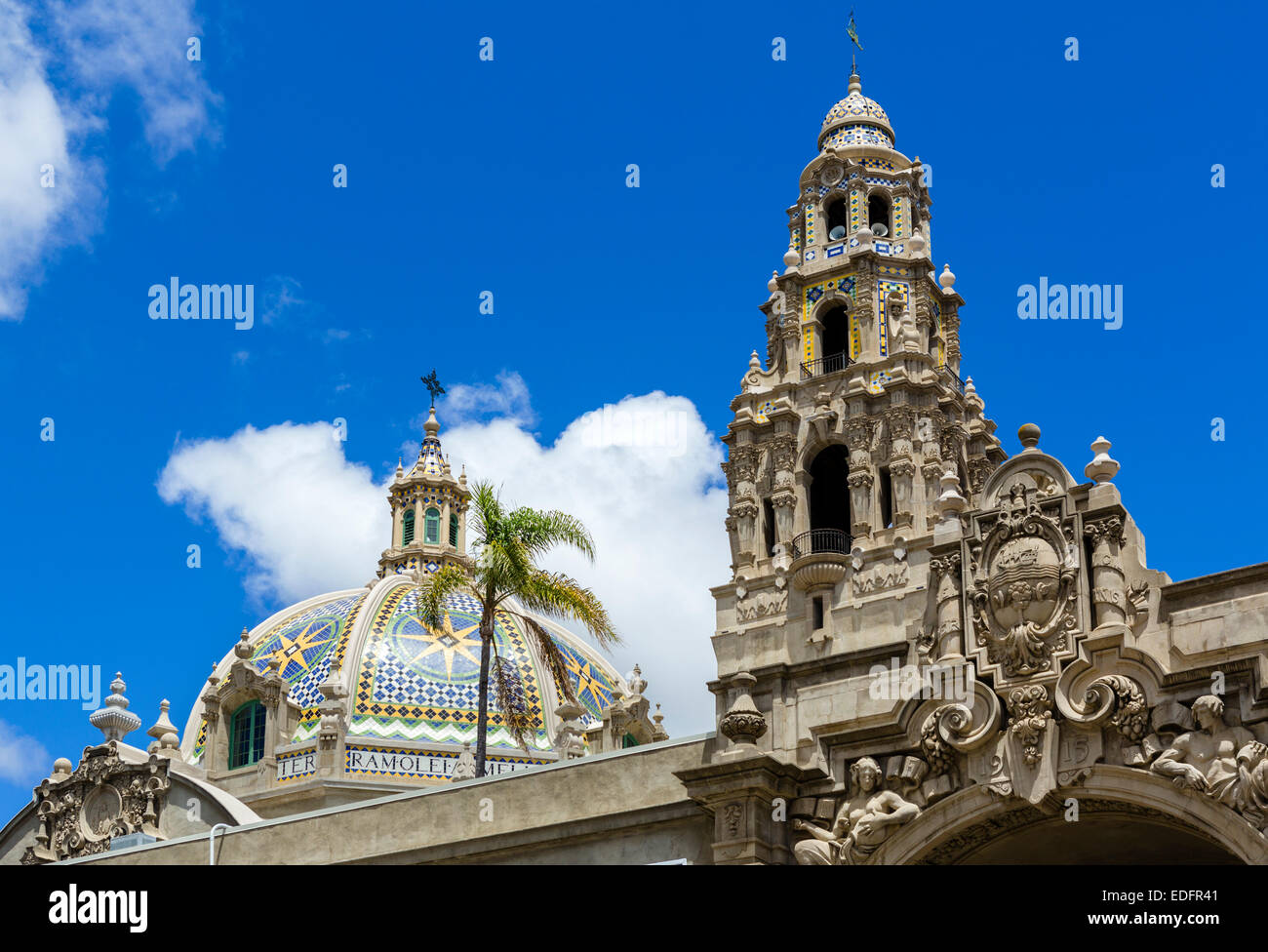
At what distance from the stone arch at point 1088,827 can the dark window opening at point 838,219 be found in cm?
2819

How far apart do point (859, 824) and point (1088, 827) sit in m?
2.78

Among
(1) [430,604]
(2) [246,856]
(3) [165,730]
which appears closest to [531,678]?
(3) [165,730]

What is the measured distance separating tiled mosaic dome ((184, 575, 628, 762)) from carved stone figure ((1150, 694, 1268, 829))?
32.2m

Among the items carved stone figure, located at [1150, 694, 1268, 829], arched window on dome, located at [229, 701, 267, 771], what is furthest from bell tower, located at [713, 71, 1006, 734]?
carved stone figure, located at [1150, 694, 1268, 829]

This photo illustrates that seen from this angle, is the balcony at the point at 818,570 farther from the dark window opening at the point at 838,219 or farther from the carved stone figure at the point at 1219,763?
the carved stone figure at the point at 1219,763

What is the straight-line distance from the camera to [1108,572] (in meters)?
22.1

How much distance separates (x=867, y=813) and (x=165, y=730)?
2783 centimetres

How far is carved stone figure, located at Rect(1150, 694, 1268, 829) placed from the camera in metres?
20.2

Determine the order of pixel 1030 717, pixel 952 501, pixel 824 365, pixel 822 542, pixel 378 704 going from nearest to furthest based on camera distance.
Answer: pixel 1030 717 → pixel 952 501 → pixel 822 542 → pixel 824 365 → pixel 378 704

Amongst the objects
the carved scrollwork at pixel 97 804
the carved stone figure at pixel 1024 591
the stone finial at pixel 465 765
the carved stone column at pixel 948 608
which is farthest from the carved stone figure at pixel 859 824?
the stone finial at pixel 465 765

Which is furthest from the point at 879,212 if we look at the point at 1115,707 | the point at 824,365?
the point at 1115,707

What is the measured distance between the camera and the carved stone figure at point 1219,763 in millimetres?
20188

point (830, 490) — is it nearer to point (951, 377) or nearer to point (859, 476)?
point (859, 476)
